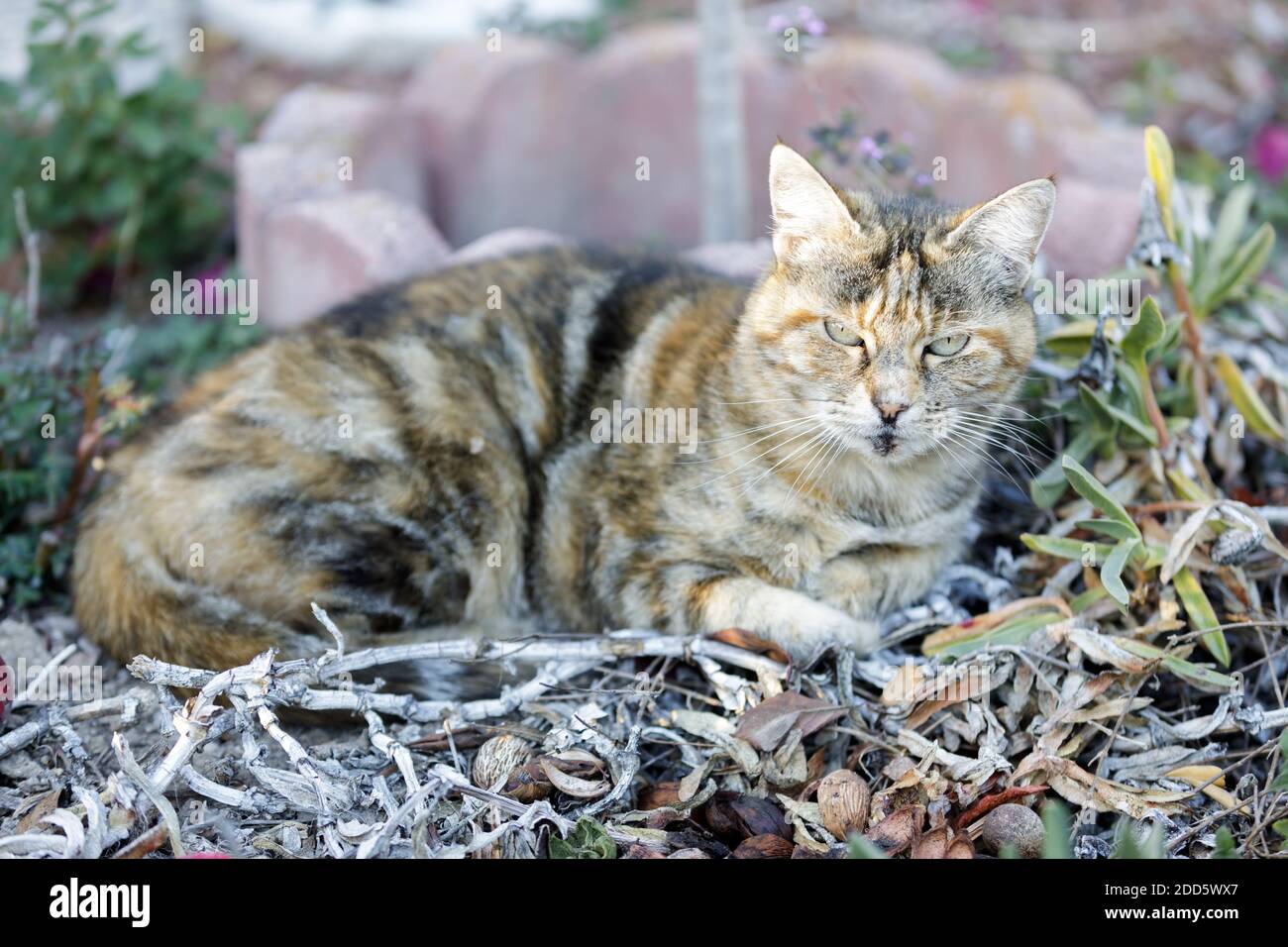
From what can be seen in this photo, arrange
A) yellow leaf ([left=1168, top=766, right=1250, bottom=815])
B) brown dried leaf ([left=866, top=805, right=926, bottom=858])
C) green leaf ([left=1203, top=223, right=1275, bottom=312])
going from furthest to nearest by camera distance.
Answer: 1. green leaf ([left=1203, top=223, right=1275, bottom=312])
2. yellow leaf ([left=1168, top=766, right=1250, bottom=815])
3. brown dried leaf ([left=866, top=805, right=926, bottom=858])

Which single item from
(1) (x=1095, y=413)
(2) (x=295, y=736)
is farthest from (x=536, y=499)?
(1) (x=1095, y=413)

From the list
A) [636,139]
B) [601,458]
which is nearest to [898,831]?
[601,458]

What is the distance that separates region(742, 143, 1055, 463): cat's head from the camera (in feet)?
8.51

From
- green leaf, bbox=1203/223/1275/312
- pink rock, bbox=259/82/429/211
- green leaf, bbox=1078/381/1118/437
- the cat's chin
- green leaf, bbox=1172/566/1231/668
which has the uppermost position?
pink rock, bbox=259/82/429/211

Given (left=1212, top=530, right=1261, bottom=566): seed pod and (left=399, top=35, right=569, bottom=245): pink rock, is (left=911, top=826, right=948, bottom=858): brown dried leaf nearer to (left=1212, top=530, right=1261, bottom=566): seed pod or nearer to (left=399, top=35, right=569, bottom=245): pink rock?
(left=1212, top=530, right=1261, bottom=566): seed pod

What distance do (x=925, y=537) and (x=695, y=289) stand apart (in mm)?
954

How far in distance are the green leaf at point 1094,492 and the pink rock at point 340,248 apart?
2.12 meters

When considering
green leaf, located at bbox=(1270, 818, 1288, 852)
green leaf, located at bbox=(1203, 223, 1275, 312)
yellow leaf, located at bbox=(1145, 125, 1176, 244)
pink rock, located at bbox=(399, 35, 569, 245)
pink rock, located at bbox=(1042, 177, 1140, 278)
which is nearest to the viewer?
green leaf, located at bbox=(1270, 818, 1288, 852)

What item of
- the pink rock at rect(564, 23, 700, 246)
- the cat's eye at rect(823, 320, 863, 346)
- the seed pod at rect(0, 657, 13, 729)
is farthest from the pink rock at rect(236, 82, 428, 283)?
the cat's eye at rect(823, 320, 863, 346)

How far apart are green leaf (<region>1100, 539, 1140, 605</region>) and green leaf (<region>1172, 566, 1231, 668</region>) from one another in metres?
0.15

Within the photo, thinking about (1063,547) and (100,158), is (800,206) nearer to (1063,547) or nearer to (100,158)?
(1063,547)

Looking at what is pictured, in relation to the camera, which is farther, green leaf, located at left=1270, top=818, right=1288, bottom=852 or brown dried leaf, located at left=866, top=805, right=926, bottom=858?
brown dried leaf, located at left=866, top=805, right=926, bottom=858

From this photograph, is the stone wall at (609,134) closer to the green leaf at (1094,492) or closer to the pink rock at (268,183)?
the pink rock at (268,183)

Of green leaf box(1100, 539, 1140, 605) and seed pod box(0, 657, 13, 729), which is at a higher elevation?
green leaf box(1100, 539, 1140, 605)
